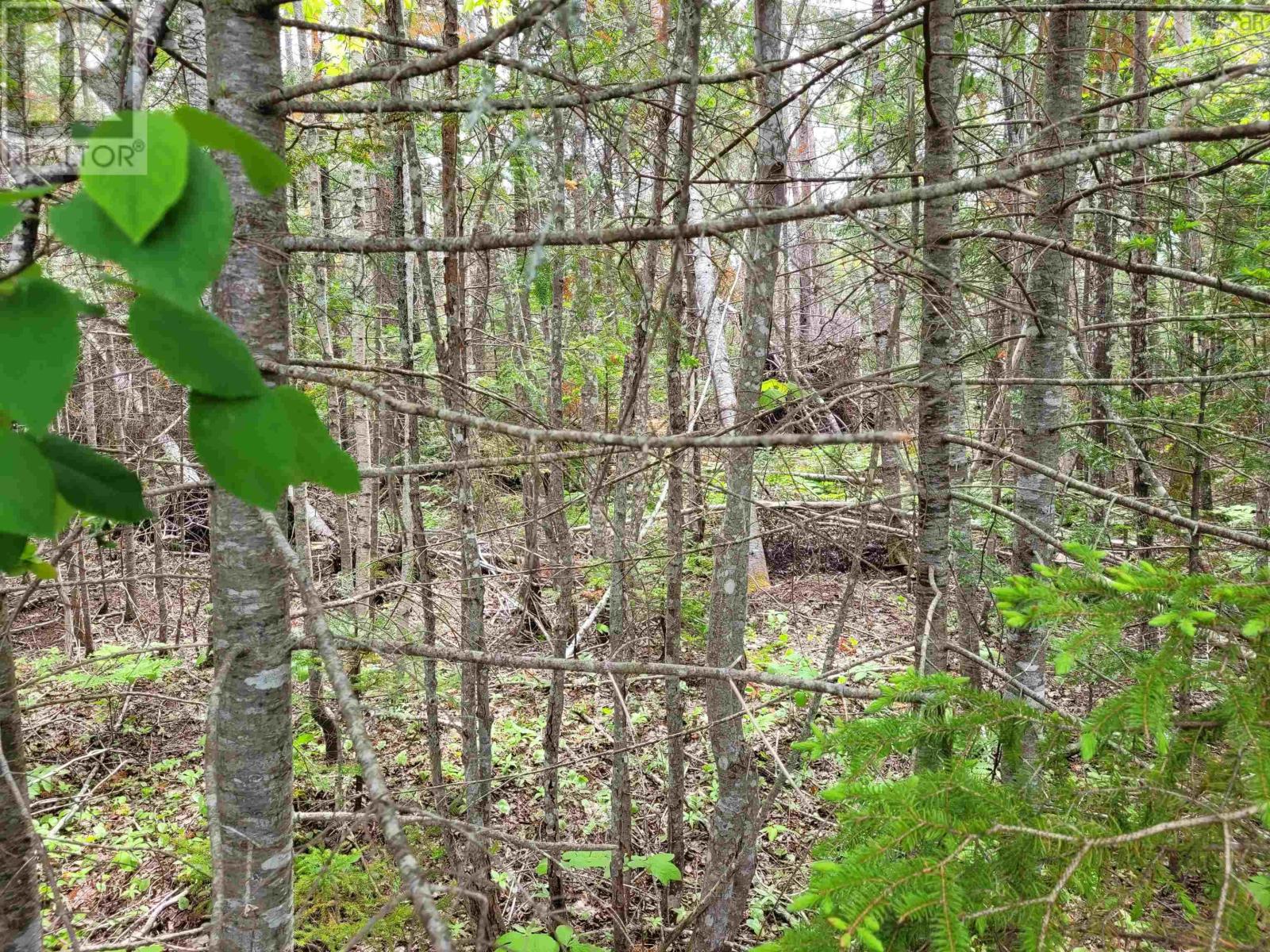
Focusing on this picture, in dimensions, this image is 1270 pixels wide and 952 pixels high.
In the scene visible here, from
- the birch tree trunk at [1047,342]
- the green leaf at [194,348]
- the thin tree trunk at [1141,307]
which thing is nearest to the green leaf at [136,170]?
the green leaf at [194,348]

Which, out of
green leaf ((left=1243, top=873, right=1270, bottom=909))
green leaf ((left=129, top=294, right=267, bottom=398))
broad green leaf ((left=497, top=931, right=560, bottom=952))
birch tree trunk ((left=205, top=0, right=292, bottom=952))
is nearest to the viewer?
green leaf ((left=129, top=294, right=267, bottom=398))

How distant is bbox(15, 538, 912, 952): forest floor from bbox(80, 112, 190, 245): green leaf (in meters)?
2.99

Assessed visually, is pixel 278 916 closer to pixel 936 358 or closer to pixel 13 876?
pixel 13 876

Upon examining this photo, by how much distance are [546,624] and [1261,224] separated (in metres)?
5.99

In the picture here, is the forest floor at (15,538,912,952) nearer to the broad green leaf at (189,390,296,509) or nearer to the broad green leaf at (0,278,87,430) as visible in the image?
the broad green leaf at (189,390,296,509)

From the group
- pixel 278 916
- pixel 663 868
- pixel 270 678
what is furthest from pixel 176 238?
pixel 663 868

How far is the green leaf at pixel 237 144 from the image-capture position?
616mm

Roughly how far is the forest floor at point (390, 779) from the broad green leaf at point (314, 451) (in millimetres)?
2673

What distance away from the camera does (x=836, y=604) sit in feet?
26.4

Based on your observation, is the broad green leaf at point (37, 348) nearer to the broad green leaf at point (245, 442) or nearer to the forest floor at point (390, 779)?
the broad green leaf at point (245, 442)

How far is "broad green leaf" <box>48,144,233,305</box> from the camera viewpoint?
0.55 metres

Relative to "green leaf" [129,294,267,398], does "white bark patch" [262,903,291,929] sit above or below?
below

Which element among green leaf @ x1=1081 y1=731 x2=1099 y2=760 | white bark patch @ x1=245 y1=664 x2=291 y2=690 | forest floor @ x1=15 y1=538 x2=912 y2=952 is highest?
white bark patch @ x1=245 y1=664 x2=291 y2=690

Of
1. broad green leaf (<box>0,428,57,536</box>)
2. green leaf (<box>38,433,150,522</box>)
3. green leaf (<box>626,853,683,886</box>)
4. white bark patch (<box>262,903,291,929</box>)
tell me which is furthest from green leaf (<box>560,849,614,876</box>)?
broad green leaf (<box>0,428,57,536</box>)
